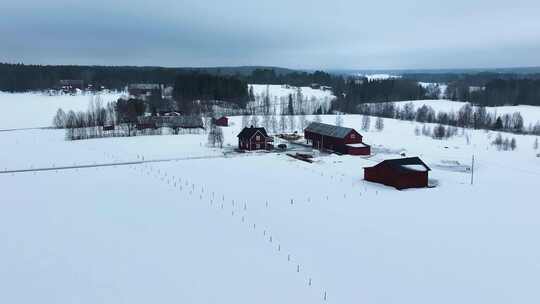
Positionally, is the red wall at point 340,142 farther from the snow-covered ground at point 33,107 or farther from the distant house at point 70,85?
the distant house at point 70,85

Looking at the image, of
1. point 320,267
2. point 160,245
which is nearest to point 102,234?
point 160,245

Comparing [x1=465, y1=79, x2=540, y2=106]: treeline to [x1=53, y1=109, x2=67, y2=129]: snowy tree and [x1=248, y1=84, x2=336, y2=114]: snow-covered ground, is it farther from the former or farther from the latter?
[x1=53, y1=109, x2=67, y2=129]: snowy tree

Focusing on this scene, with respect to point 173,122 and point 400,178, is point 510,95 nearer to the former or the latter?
point 173,122

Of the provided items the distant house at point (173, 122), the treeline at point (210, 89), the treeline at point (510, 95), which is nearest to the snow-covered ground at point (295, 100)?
the treeline at point (210, 89)

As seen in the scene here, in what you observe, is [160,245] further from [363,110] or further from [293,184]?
[363,110]

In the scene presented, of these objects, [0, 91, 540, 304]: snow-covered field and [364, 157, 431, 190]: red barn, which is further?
[364, 157, 431, 190]: red barn

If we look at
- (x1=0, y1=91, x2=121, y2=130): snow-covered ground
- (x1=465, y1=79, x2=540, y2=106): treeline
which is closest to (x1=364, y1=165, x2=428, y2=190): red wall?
(x1=0, y1=91, x2=121, y2=130): snow-covered ground

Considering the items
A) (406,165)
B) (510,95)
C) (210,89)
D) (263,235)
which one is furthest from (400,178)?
(510,95)
